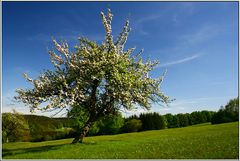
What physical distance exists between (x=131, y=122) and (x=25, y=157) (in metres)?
78.0

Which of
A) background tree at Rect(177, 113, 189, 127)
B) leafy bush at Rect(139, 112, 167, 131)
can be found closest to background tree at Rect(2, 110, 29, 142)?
leafy bush at Rect(139, 112, 167, 131)

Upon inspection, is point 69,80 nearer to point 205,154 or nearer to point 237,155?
point 205,154

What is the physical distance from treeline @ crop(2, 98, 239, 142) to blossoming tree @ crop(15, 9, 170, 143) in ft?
95.2

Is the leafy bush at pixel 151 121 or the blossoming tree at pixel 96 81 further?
the leafy bush at pixel 151 121

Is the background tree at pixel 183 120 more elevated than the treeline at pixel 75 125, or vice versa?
the background tree at pixel 183 120

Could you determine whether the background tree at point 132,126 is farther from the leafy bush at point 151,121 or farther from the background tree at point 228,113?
the background tree at point 228,113

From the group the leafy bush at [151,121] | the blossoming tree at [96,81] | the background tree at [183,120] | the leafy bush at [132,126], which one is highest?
the background tree at [183,120]

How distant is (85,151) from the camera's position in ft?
101

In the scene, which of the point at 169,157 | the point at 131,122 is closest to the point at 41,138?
→ the point at 131,122

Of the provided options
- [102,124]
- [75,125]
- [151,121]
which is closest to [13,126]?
[75,125]

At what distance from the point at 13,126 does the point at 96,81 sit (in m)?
44.1

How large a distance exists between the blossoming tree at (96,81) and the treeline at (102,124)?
29.0 metres

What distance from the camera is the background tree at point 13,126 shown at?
72.4 m

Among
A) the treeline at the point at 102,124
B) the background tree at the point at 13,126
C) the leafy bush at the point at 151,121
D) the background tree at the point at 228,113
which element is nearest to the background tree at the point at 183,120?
the treeline at the point at 102,124
